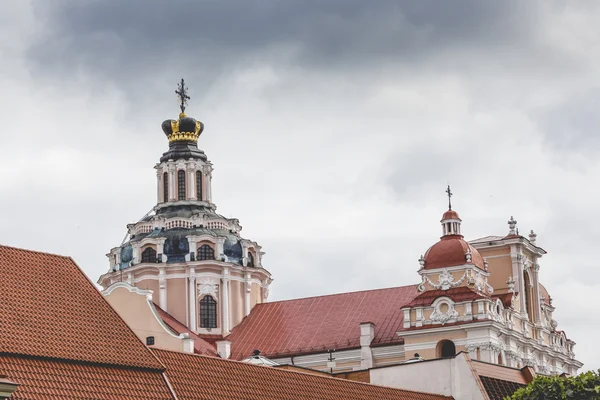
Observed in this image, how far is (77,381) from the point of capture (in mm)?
42969

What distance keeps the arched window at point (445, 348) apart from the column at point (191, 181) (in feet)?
64.2

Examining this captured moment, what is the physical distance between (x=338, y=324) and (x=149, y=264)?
11088 millimetres

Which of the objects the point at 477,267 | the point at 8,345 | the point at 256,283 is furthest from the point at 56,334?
the point at 256,283

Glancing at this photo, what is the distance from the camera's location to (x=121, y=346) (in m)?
45.5

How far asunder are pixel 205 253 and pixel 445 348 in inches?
643

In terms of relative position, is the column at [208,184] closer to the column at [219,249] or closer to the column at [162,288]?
the column at [219,249]

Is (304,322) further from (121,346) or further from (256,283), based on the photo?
(121,346)

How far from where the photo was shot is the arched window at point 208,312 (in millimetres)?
88938

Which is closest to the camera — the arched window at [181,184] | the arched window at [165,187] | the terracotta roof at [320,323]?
the terracotta roof at [320,323]

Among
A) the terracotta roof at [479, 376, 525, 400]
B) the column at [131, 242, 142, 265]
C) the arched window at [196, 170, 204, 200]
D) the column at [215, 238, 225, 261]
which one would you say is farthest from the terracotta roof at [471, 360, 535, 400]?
the arched window at [196, 170, 204, 200]

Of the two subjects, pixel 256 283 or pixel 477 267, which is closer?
pixel 477 267

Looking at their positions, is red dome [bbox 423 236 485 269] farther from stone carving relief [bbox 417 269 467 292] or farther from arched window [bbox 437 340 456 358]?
arched window [bbox 437 340 456 358]

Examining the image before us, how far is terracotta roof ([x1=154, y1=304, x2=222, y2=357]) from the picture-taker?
82938 mm

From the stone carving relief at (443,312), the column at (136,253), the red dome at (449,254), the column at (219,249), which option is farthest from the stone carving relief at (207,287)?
the stone carving relief at (443,312)
